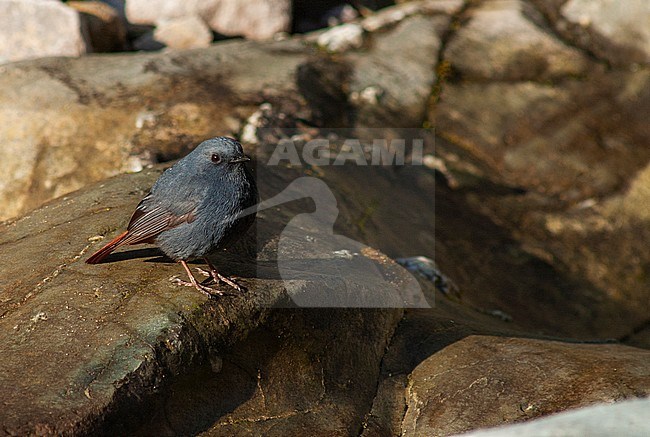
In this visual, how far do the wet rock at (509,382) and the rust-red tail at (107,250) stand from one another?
6.06 feet

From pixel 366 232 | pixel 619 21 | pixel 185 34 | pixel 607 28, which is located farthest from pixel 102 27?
pixel 619 21

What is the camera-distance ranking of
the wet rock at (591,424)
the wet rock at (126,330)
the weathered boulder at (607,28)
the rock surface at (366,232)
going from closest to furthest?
the wet rock at (591,424)
the wet rock at (126,330)
the rock surface at (366,232)
the weathered boulder at (607,28)

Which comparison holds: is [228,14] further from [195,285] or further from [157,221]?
[195,285]

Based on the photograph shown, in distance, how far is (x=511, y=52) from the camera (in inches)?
387

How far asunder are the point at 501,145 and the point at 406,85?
1346mm

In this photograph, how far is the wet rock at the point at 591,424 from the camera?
2.63 metres

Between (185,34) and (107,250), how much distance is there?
24.6 ft

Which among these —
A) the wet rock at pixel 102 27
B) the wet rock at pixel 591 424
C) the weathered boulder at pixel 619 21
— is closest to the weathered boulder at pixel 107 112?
the wet rock at pixel 102 27

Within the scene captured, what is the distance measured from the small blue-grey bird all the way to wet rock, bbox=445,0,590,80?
6007 millimetres

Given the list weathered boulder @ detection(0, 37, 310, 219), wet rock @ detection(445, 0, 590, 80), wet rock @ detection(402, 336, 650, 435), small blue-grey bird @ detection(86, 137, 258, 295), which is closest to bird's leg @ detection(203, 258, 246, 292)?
small blue-grey bird @ detection(86, 137, 258, 295)

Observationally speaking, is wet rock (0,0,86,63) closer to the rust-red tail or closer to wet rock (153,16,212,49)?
wet rock (153,16,212,49)

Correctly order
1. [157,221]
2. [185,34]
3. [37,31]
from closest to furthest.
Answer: [157,221], [37,31], [185,34]

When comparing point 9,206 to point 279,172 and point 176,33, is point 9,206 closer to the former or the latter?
point 279,172

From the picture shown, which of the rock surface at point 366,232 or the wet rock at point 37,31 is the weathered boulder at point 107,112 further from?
the wet rock at point 37,31
